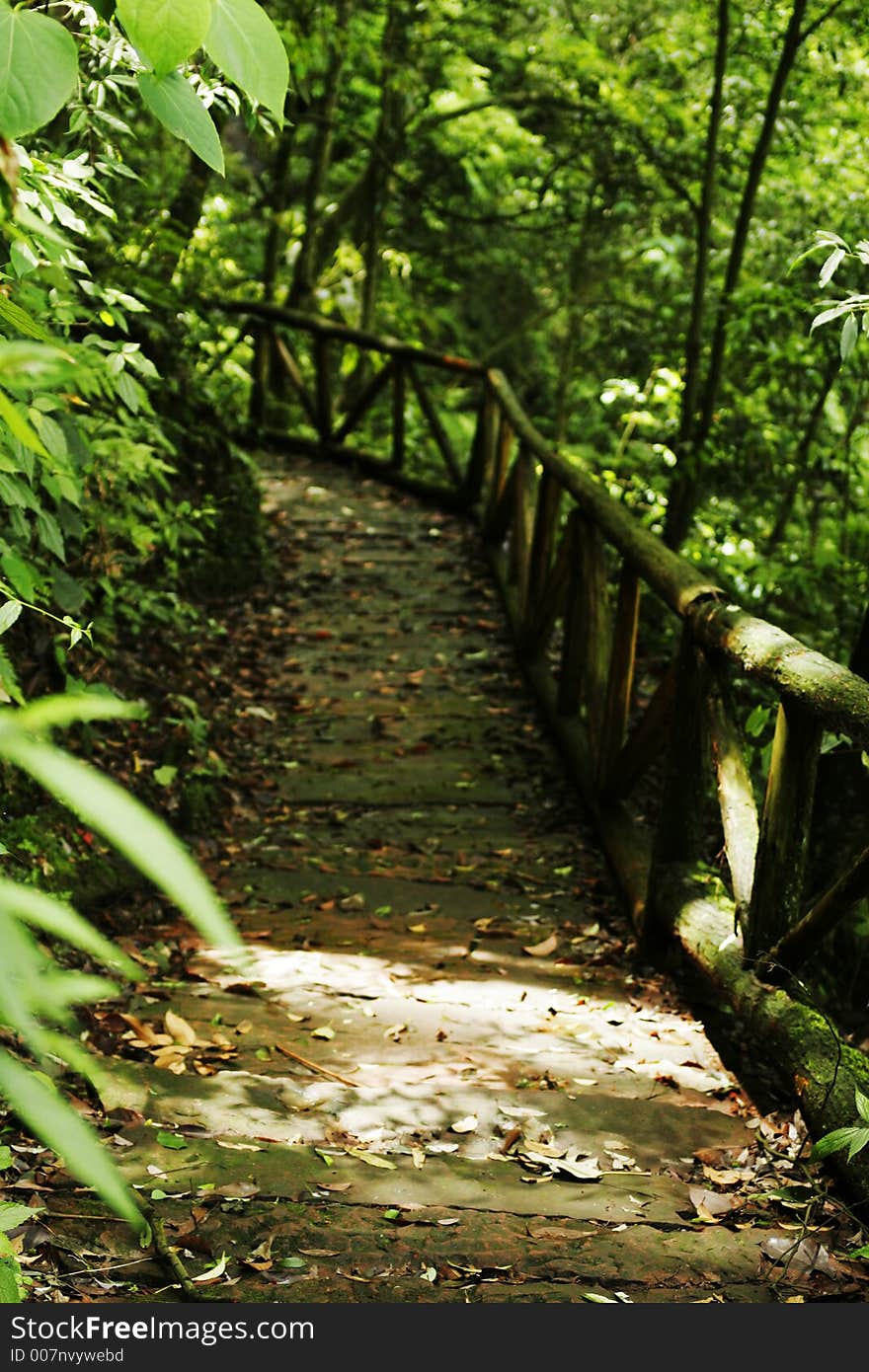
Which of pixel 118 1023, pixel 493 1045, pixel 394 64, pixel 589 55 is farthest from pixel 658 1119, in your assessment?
pixel 394 64

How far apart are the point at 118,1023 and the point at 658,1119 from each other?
133 centimetres

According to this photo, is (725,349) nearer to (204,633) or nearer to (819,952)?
(204,633)

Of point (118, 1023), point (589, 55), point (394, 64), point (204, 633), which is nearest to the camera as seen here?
point (118, 1023)

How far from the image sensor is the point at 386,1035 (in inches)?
125

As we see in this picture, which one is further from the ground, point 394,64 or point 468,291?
point 394,64

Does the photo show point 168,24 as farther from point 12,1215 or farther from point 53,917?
A: point 12,1215

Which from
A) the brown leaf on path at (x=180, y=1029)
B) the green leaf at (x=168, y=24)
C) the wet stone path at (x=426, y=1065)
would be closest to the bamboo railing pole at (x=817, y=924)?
the wet stone path at (x=426, y=1065)

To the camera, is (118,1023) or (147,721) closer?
(118,1023)

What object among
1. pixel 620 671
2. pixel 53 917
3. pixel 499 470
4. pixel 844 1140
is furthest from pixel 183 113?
pixel 499 470

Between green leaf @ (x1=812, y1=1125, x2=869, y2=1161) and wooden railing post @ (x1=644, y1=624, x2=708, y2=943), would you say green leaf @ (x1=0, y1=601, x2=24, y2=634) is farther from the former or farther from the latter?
wooden railing post @ (x1=644, y1=624, x2=708, y2=943)

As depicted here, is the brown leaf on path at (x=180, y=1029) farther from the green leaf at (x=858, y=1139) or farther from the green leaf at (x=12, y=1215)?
the green leaf at (x=858, y=1139)

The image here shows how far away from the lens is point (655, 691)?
14.8 ft

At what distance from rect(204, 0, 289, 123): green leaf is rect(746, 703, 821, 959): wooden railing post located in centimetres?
183

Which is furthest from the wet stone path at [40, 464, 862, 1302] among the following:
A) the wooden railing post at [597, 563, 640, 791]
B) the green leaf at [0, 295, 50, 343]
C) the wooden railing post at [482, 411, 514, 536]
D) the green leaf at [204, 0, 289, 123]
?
the wooden railing post at [482, 411, 514, 536]
